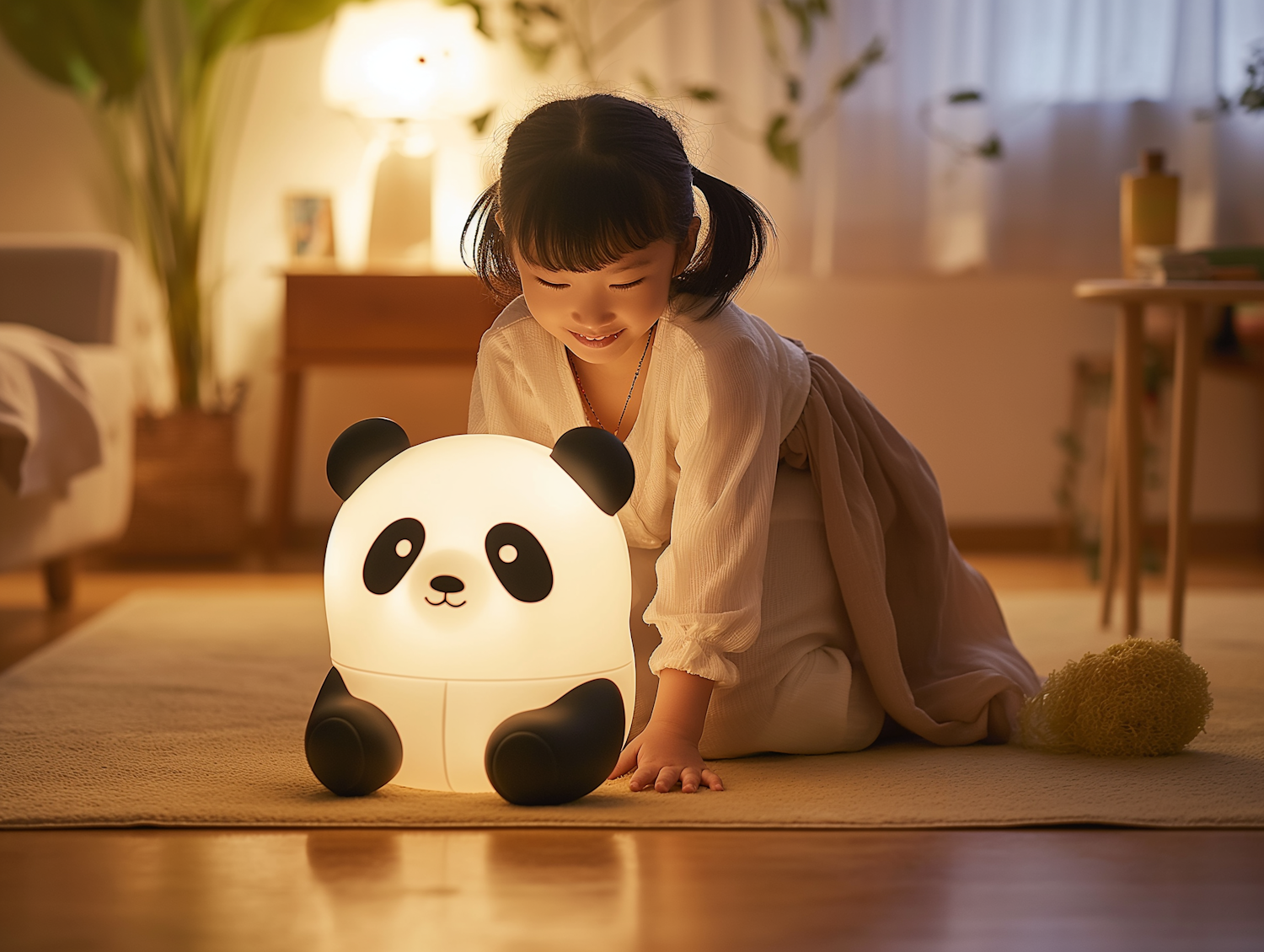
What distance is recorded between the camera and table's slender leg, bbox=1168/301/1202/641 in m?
1.85

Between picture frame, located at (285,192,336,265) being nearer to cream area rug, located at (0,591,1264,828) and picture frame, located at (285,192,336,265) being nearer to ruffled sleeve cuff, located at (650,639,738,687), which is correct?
cream area rug, located at (0,591,1264,828)

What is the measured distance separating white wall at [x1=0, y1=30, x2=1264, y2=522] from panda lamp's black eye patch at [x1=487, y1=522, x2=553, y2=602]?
2254mm

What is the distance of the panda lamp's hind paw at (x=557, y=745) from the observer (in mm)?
1045

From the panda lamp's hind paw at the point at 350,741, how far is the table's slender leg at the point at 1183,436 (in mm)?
1198

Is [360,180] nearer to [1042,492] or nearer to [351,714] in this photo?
[1042,492]

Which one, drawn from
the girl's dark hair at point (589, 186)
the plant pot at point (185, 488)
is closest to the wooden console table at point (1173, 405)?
the girl's dark hair at point (589, 186)

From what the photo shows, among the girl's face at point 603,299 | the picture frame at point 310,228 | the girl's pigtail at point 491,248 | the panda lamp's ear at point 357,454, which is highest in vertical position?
the picture frame at point 310,228

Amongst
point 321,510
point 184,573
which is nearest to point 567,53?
point 321,510

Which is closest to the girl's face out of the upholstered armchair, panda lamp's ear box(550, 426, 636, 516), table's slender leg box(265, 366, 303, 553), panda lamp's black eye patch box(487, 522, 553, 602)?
panda lamp's ear box(550, 426, 636, 516)

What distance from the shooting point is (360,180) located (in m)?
3.20

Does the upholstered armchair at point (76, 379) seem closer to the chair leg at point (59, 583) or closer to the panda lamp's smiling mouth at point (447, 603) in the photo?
the chair leg at point (59, 583)

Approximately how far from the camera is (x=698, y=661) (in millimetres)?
1163

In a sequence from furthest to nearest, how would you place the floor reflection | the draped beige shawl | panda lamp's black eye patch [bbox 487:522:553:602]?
the draped beige shawl → panda lamp's black eye patch [bbox 487:522:553:602] → the floor reflection

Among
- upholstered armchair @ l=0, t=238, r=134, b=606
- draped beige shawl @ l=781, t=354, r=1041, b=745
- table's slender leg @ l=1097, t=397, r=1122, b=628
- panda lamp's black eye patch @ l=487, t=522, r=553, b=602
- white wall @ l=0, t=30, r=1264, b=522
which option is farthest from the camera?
white wall @ l=0, t=30, r=1264, b=522
